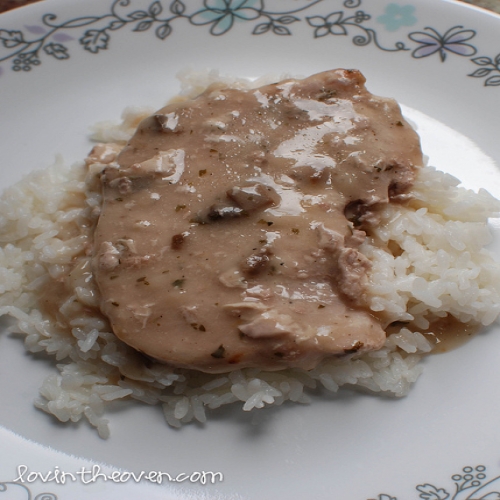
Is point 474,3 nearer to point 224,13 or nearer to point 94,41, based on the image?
point 224,13

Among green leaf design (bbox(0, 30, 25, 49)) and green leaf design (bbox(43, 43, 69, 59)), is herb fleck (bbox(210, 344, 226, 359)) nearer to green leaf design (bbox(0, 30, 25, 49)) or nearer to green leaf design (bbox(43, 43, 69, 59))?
green leaf design (bbox(43, 43, 69, 59))

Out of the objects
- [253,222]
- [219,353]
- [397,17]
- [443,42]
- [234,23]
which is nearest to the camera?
[219,353]

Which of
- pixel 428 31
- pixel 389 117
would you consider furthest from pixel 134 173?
pixel 428 31

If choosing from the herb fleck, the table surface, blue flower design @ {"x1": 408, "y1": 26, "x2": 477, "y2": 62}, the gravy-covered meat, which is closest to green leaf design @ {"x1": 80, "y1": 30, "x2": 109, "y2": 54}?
the table surface

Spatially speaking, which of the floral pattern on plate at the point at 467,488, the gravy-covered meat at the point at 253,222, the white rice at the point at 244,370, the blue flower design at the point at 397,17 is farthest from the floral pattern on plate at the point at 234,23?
the floral pattern on plate at the point at 467,488

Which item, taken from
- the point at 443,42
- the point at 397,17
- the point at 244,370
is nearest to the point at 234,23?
the point at 397,17

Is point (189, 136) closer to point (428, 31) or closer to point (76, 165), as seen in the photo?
point (76, 165)
